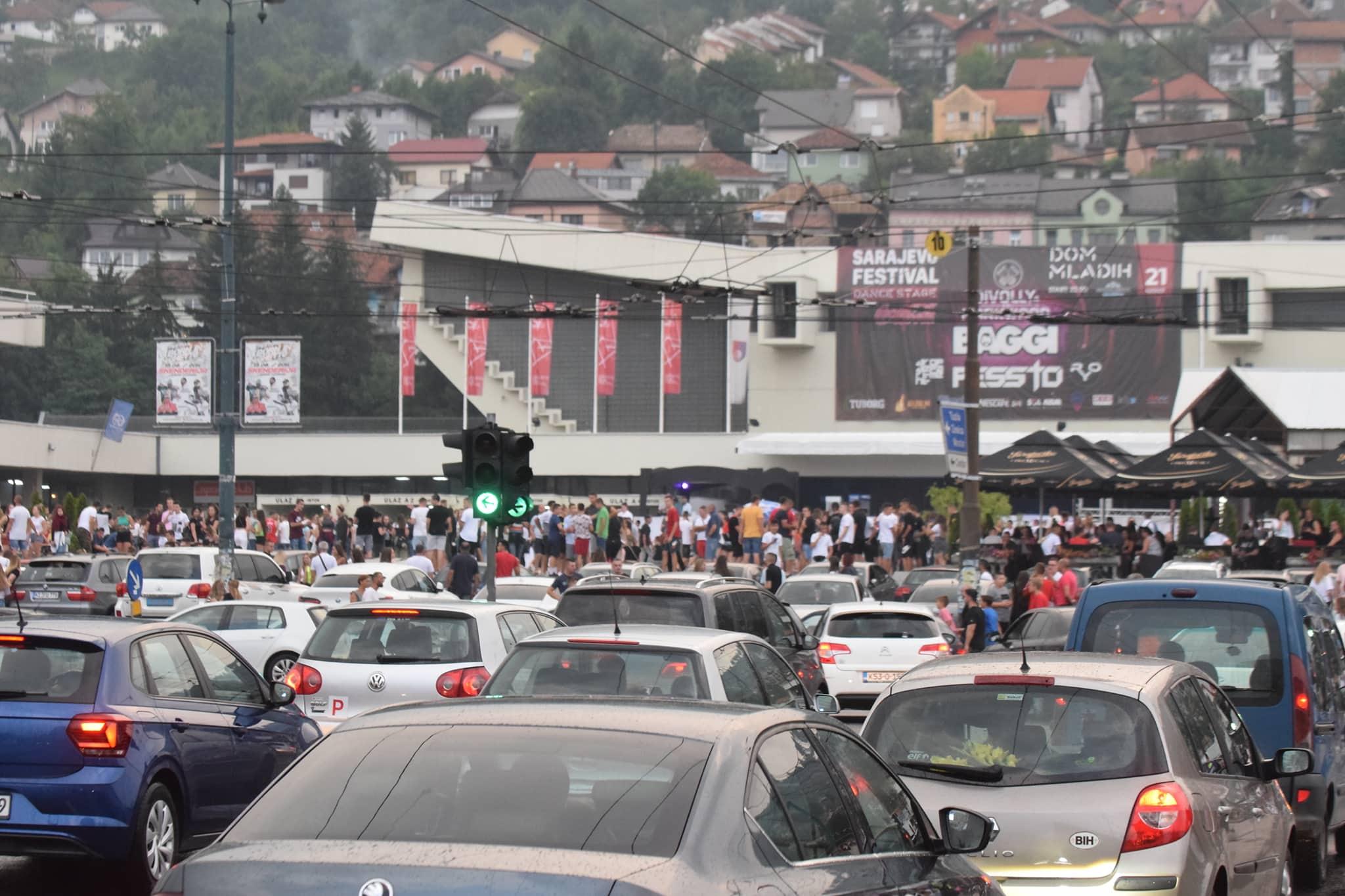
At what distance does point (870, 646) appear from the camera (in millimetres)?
22203

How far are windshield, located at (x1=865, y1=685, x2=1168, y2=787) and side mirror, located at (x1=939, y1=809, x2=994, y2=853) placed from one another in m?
1.49

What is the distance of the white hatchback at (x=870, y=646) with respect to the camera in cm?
2206

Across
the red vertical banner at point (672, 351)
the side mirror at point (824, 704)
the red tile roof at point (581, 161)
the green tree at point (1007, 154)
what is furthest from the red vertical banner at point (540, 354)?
the red tile roof at point (581, 161)

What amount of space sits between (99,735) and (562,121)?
579 ft

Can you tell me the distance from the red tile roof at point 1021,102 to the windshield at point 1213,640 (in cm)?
17803

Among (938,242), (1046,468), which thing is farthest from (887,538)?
(938,242)

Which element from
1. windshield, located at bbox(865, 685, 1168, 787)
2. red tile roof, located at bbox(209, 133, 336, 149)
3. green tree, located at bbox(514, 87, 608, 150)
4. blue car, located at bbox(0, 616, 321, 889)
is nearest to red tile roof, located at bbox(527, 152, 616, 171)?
green tree, located at bbox(514, 87, 608, 150)

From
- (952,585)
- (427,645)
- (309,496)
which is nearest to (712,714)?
(427,645)

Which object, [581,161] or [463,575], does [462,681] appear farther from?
[581,161]

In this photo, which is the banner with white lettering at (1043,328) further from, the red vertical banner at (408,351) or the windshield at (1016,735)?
the windshield at (1016,735)

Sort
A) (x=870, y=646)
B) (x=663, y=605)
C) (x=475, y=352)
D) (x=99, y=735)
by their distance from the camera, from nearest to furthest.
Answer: (x=99, y=735) → (x=663, y=605) → (x=870, y=646) → (x=475, y=352)

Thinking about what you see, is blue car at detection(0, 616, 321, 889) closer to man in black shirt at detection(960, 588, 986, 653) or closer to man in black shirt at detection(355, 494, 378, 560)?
man in black shirt at detection(960, 588, 986, 653)

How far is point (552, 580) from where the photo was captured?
2647 centimetres

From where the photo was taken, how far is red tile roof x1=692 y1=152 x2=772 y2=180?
573ft
